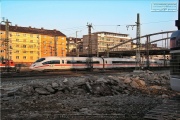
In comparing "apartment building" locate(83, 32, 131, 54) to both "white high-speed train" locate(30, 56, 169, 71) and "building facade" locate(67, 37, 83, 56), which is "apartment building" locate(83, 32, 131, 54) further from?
"white high-speed train" locate(30, 56, 169, 71)

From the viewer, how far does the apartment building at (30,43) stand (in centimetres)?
10337

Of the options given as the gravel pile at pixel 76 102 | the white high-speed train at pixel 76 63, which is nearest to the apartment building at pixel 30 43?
the white high-speed train at pixel 76 63

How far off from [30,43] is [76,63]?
66.5 m

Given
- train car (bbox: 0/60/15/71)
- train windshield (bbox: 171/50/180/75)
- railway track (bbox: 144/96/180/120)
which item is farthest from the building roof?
train windshield (bbox: 171/50/180/75)

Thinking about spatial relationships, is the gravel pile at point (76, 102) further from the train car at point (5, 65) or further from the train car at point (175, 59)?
the train car at point (5, 65)

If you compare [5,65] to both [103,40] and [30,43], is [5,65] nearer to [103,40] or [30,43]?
[30,43]

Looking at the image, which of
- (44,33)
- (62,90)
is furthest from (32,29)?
(62,90)

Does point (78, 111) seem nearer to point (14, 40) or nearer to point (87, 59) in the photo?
point (87, 59)

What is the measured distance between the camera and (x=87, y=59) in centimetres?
5159

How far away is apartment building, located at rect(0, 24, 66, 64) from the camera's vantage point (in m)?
103

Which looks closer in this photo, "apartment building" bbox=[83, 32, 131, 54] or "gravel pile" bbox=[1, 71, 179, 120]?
"gravel pile" bbox=[1, 71, 179, 120]

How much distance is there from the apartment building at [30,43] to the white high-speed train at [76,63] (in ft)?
142

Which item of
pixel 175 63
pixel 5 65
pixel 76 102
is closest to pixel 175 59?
pixel 175 63

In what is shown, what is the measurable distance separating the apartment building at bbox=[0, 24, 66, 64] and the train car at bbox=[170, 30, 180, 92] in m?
93.5
